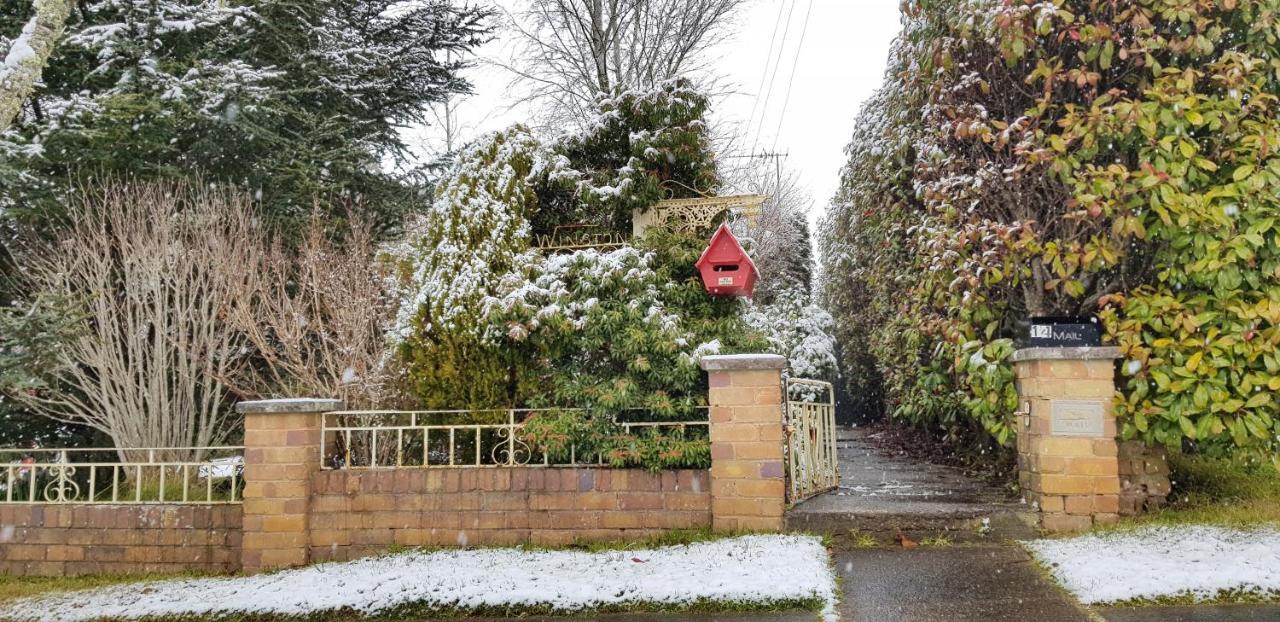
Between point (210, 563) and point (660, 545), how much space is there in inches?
132

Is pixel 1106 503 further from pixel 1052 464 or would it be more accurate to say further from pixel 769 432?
pixel 769 432

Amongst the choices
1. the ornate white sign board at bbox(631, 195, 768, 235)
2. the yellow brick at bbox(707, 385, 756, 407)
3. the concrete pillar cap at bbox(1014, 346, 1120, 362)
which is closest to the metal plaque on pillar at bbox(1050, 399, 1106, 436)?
the concrete pillar cap at bbox(1014, 346, 1120, 362)

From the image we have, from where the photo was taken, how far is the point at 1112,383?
4.91m

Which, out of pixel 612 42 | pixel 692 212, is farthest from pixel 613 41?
pixel 692 212

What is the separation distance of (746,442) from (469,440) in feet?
7.68

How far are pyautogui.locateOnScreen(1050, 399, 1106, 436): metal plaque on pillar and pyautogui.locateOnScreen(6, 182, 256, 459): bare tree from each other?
24.5 feet

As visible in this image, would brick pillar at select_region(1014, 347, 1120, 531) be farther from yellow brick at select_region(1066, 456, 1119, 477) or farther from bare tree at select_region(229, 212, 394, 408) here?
bare tree at select_region(229, 212, 394, 408)

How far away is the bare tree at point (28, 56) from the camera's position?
18.4 ft

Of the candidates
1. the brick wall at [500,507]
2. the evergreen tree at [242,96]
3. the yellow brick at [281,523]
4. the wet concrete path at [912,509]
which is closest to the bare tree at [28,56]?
the evergreen tree at [242,96]

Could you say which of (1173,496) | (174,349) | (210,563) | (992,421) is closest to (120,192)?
(174,349)

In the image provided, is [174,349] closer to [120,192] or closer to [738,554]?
[120,192]

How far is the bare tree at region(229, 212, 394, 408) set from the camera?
7305mm

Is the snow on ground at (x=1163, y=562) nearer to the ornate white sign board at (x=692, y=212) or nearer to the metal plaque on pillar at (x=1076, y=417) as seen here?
the metal plaque on pillar at (x=1076, y=417)

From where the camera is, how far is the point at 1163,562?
422 centimetres
